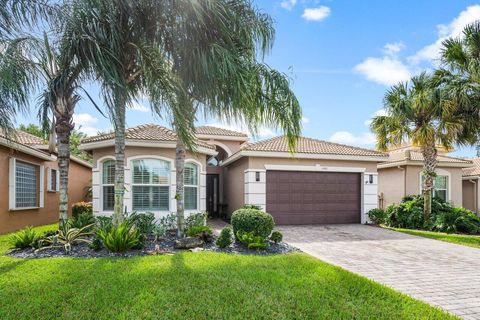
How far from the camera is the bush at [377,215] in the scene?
16219mm

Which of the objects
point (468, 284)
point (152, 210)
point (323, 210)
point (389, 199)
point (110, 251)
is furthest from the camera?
point (389, 199)

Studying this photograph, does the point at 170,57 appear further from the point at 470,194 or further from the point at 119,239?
the point at 470,194

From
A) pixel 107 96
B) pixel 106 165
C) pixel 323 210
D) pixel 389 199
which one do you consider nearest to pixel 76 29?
pixel 107 96

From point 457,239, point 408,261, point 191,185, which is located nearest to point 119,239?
point 191,185

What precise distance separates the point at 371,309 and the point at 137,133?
35.5 feet

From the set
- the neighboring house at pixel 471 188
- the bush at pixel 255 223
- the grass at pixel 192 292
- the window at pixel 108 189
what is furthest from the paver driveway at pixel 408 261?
the neighboring house at pixel 471 188

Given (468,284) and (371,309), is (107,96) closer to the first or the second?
(371,309)

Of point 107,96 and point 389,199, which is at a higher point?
point 107,96

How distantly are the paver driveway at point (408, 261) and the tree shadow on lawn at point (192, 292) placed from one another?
0.75 metres

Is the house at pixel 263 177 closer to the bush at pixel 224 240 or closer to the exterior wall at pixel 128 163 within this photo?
the exterior wall at pixel 128 163

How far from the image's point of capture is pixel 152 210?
41.8 ft

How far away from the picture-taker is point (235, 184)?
17.9 meters

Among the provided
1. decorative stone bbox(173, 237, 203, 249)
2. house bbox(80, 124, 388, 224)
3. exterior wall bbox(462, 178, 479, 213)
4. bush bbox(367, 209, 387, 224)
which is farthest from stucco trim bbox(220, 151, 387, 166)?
exterior wall bbox(462, 178, 479, 213)

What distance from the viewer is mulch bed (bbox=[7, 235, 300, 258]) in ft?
26.9
